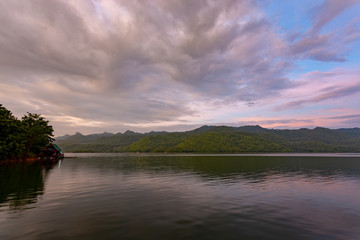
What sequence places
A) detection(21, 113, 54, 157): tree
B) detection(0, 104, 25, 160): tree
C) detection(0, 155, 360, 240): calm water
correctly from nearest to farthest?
1. detection(0, 155, 360, 240): calm water
2. detection(0, 104, 25, 160): tree
3. detection(21, 113, 54, 157): tree

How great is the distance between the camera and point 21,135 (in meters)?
82.7

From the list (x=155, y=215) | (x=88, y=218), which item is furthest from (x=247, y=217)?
(x=88, y=218)

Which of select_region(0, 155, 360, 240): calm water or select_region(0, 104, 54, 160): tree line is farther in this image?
select_region(0, 104, 54, 160): tree line

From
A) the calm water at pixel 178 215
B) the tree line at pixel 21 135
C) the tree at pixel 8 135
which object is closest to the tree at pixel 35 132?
the tree line at pixel 21 135

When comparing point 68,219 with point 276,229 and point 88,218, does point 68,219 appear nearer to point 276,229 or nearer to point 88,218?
point 88,218

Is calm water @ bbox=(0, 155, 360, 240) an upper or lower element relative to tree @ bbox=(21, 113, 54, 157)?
lower

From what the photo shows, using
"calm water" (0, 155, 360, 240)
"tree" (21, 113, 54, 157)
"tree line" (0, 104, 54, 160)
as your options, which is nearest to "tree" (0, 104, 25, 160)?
"tree line" (0, 104, 54, 160)

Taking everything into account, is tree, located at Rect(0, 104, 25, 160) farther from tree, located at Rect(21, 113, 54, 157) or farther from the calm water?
the calm water

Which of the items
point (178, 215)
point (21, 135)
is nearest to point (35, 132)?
point (21, 135)

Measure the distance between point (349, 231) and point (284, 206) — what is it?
7.38 metres

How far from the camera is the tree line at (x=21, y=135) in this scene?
76062 millimetres

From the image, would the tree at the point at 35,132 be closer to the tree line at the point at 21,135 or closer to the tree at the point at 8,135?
the tree line at the point at 21,135

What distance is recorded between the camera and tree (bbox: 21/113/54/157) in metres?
99.4

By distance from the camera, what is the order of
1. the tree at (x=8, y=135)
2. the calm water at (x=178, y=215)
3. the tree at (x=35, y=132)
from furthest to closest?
the tree at (x=35, y=132) < the tree at (x=8, y=135) < the calm water at (x=178, y=215)
